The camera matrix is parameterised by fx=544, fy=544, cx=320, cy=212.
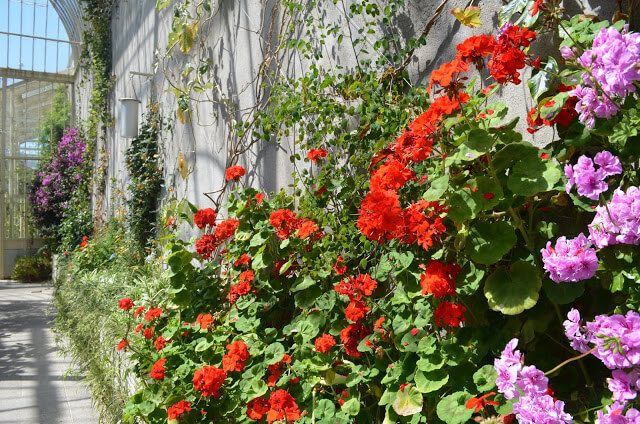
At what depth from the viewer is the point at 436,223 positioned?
4.51 ft

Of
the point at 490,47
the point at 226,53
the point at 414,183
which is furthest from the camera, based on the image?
Answer: the point at 226,53

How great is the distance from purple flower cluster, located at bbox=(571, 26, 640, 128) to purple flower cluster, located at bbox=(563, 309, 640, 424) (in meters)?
0.42

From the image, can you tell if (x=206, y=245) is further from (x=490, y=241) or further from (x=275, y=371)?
(x=490, y=241)

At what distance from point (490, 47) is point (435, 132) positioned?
248 millimetres

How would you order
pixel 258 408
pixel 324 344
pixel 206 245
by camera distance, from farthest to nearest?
pixel 206 245 → pixel 258 408 → pixel 324 344

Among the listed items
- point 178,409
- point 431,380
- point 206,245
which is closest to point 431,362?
point 431,380

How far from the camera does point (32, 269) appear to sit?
11438 millimetres

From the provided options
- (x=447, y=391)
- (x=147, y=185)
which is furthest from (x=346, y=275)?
(x=147, y=185)

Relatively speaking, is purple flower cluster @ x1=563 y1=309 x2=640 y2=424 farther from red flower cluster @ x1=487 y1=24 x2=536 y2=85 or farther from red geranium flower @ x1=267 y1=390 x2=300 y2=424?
red geranium flower @ x1=267 y1=390 x2=300 y2=424

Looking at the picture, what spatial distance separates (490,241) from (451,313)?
0.66 ft

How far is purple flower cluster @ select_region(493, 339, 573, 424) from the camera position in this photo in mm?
1047

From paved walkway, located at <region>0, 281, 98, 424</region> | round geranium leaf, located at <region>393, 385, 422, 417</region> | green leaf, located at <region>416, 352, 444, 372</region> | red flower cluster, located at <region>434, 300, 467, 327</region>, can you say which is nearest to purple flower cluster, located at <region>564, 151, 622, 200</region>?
red flower cluster, located at <region>434, 300, 467, 327</region>

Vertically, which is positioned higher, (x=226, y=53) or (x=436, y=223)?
(x=226, y=53)

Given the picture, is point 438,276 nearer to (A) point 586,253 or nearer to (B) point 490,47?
(A) point 586,253
